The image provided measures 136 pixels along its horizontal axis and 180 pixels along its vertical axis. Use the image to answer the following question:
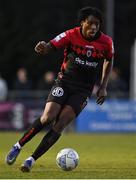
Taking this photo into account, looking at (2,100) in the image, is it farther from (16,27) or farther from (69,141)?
(16,27)

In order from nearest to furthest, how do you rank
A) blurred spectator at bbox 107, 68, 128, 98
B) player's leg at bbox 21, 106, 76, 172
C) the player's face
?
player's leg at bbox 21, 106, 76, 172, the player's face, blurred spectator at bbox 107, 68, 128, 98

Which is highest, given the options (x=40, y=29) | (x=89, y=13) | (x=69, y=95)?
(x=89, y=13)

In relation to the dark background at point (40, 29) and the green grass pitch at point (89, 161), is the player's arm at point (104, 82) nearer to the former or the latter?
the green grass pitch at point (89, 161)

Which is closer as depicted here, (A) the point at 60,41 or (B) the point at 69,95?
(A) the point at 60,41

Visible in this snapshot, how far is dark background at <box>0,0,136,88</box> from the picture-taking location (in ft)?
112

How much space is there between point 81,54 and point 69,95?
662mm

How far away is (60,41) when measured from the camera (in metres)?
12.3

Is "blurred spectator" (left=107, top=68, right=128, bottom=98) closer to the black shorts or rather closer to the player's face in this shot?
the black shorts

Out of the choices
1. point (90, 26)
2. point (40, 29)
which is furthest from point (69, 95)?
point (40, 29)

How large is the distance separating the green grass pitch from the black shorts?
102 cm

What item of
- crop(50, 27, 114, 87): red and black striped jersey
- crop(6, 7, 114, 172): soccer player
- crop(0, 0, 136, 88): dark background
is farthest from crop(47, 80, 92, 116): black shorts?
crop(0, 0, 136, 88): dark background

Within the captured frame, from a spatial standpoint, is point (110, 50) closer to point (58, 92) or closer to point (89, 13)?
point (89, 13)

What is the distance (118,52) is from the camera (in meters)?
36.8

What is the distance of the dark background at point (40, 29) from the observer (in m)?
34.2
